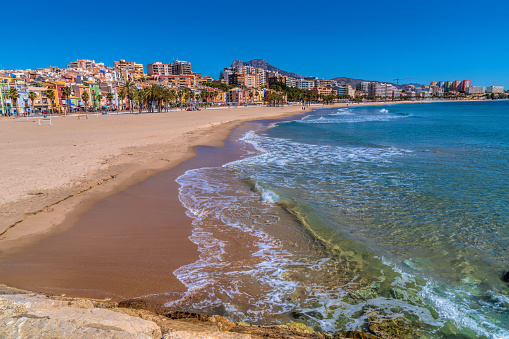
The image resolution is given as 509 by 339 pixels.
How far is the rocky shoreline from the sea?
49 cm

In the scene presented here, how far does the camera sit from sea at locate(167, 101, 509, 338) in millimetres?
3660

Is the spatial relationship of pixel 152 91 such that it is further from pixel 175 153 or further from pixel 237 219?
pixel 237 219

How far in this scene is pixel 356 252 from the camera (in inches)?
207

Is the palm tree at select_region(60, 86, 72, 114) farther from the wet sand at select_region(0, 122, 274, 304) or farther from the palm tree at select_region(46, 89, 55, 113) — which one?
the wet sand at select_region(0, 122, 274, 304)

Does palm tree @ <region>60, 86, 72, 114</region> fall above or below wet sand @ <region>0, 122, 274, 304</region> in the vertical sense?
above

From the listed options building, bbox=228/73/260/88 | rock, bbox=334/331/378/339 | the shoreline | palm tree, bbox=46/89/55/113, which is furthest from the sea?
building, bbox=228/73/260/88

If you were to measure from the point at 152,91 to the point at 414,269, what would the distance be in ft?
244

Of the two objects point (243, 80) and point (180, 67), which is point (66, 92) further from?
point (243, 80)

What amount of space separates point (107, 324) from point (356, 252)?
13.2 ft

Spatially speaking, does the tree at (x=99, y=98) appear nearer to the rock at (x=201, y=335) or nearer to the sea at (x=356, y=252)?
the sea at (x=356, y=252)

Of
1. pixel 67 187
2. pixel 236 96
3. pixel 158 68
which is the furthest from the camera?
pixel 158 68

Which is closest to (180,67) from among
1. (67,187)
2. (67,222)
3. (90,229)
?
(67,187)

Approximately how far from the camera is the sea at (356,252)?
3660 mm

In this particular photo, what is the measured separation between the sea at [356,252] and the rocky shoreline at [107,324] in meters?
0.49
